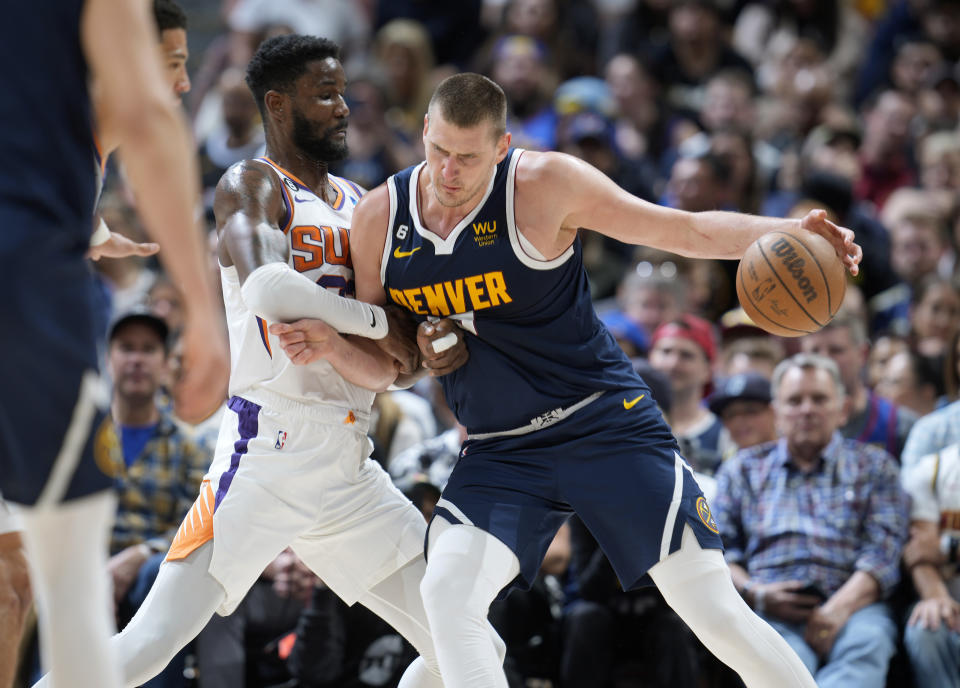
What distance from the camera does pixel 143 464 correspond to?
250 inches

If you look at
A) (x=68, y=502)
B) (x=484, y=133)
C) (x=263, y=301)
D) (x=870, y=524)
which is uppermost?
(x=484, y=133)

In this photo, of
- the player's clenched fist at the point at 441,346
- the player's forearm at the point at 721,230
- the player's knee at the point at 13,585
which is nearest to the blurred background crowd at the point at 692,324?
the player's knee at the point at 13,585

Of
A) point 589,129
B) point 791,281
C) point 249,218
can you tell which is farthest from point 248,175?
point 589,129

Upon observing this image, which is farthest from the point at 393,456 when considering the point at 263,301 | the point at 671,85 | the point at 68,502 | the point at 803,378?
the point at 671,85

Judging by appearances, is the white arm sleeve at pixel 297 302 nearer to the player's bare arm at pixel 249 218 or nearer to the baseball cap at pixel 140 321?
the player's bare arm at pixel 249 218

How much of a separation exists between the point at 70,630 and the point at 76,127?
3.51ft

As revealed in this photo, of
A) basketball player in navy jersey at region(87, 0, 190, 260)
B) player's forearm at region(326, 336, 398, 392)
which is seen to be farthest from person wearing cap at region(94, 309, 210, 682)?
player's forearm at region(326, 336, 398, 392)

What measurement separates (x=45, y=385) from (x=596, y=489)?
2092 mm

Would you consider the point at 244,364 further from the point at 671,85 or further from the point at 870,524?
the point at 671,85

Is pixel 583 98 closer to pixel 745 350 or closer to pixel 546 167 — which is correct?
pixel 745 350

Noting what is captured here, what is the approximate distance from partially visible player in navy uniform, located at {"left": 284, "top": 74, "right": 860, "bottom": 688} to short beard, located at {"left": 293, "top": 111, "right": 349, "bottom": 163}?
0.28 meters

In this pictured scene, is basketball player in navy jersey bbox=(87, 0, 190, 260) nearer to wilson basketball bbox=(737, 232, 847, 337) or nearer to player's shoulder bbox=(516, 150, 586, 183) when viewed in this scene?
player's shoulder bbox=(516, 150, 586, 183)

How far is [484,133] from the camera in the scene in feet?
13.1

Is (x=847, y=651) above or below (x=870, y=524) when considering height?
below
